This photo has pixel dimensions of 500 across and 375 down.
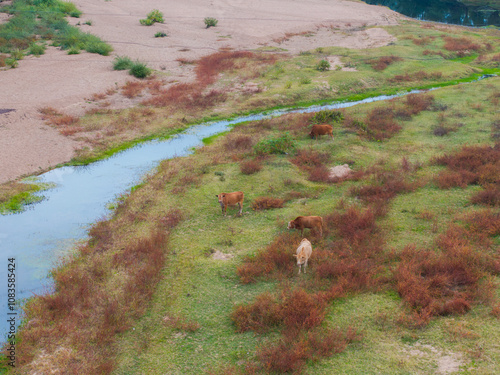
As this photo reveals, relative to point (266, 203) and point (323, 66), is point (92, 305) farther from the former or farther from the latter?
point (323, 66)

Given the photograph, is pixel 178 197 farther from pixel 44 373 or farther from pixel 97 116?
pixel 97 116

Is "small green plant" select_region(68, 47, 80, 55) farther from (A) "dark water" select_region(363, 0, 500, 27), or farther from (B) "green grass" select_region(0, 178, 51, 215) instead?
(A) "dark water" select_region(363, 0, 500, 27)

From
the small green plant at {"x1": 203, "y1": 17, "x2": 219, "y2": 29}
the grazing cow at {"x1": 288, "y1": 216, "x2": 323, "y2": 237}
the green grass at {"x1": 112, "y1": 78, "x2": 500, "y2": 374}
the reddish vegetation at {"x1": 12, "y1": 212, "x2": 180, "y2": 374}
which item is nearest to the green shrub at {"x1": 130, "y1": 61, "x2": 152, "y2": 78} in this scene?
the green grass at {"x1": 112, "y1": 78, "x2": 500, "y2": 374}

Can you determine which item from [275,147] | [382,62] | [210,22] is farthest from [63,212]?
[210,22]

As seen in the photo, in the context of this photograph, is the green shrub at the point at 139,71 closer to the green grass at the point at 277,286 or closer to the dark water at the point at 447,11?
the green grass at the point at 277,286

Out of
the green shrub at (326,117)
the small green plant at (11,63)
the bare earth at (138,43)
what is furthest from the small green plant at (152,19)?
the green shrub at (326,117)

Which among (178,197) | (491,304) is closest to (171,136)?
(178,197)
